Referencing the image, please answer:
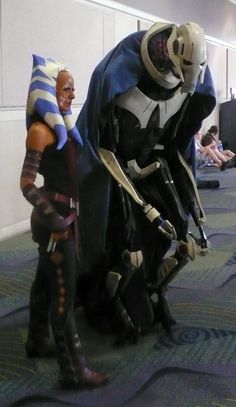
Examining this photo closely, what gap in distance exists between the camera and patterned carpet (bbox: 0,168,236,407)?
1.58m

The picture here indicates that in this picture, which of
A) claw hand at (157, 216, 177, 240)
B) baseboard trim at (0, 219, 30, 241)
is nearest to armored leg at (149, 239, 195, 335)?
claw hand at (157, 216, 177, 240)

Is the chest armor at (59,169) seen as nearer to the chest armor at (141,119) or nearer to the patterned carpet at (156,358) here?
the chest armor at (141,119)

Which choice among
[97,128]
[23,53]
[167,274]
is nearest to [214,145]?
[23,53]

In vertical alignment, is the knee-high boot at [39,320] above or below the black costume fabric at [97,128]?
below

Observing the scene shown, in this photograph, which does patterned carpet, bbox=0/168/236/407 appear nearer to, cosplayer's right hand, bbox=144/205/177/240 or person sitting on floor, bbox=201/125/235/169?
cosplayer's right hand, bbox=144/205/177/240

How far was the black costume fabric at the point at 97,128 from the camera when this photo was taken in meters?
1.69

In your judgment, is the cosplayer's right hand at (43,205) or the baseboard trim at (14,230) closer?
the cosplayer's right hand at (43,205)

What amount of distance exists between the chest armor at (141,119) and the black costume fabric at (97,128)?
57mm

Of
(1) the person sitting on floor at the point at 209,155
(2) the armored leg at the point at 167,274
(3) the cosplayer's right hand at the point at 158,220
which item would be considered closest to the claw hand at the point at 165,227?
(3) the cosplayer's right hand at the point at 158,220

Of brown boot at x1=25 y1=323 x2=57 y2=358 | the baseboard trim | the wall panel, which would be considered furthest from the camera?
the baseboard trim

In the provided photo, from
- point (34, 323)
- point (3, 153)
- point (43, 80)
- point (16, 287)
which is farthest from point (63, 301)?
point (3, 153)

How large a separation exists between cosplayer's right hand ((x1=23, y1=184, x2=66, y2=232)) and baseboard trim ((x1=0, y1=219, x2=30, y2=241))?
2141 millimetres

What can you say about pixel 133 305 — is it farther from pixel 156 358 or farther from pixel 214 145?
pixel 214 145

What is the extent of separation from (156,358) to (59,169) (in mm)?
767
